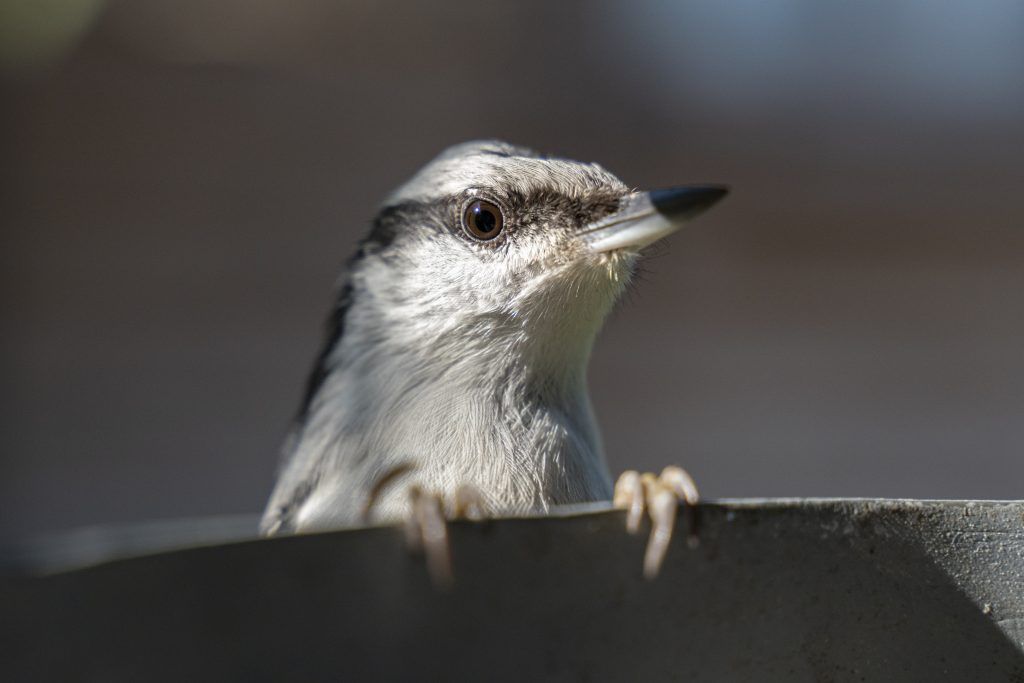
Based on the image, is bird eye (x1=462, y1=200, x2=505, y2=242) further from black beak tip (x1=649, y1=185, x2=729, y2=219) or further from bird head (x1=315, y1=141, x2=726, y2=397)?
black beak tip (x1=649, y1=185, x2=729, y2=219)

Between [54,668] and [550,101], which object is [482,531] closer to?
[54,668]

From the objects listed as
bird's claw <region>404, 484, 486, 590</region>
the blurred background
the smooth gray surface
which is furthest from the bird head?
the blurred background

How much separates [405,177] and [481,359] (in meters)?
4.29

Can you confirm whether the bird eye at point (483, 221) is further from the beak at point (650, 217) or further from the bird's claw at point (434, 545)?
the bird's claw at point (434, 545)

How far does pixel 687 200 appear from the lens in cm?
187

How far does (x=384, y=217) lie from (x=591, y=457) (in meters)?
0.73

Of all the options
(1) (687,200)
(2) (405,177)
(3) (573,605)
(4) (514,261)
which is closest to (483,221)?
(4) (514,261)

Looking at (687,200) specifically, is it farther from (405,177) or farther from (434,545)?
(405,177)

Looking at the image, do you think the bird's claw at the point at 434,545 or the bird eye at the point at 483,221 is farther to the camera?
the bird eye at the point at 483,221

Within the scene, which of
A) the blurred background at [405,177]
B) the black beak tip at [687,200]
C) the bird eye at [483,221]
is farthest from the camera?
the blurred background at [405,177]

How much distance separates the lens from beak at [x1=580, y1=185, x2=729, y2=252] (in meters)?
1.85

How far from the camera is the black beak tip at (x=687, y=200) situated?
A: 1.83 meters

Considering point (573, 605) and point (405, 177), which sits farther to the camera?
point (405, 177)

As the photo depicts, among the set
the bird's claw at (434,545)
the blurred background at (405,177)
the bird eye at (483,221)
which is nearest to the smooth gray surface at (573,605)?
the bird's claw at (434,545)
